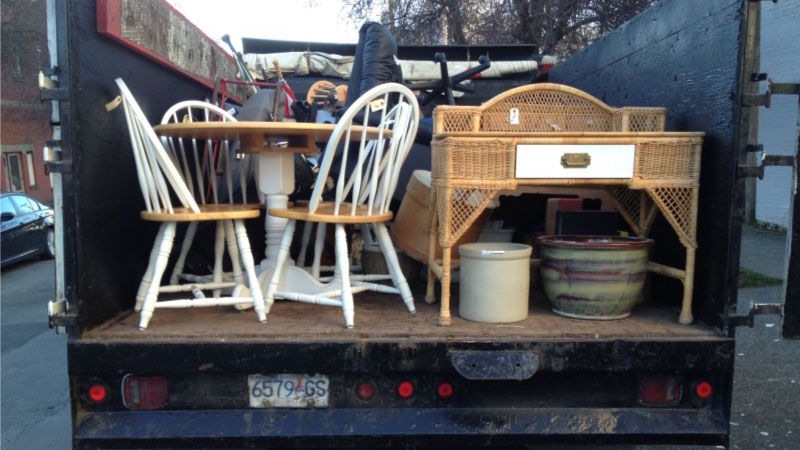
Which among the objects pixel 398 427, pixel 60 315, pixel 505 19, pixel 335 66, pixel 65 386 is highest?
pixel 505 19

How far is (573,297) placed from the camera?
8.13 ft

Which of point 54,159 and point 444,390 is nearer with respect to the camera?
point 54,159

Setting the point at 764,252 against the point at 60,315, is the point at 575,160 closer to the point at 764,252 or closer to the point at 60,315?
the point at 60,315

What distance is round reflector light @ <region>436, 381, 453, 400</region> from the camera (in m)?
2.16

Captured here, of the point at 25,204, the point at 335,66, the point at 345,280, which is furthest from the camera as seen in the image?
the point at 25,204

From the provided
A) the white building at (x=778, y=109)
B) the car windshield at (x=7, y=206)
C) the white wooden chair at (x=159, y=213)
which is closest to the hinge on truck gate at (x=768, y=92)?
the white wooden chair at (x=159, y=213)

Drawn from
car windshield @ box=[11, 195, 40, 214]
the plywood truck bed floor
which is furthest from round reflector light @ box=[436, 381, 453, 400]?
car windshield @ box=[11, 195, 40, 214]

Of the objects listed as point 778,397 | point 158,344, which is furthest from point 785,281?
point 778,397

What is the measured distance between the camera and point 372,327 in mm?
2344

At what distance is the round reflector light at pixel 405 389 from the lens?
217 centimetres

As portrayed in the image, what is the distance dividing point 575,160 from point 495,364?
830mm

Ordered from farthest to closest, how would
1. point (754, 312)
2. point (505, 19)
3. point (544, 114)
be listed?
point (505, 19) < point (544, 114) < point (754, 312)

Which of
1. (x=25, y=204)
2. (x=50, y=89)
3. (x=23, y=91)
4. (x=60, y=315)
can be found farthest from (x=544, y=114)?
(x=23, y=91)

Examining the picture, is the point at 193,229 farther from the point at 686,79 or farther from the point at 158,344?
the point at 686,79
